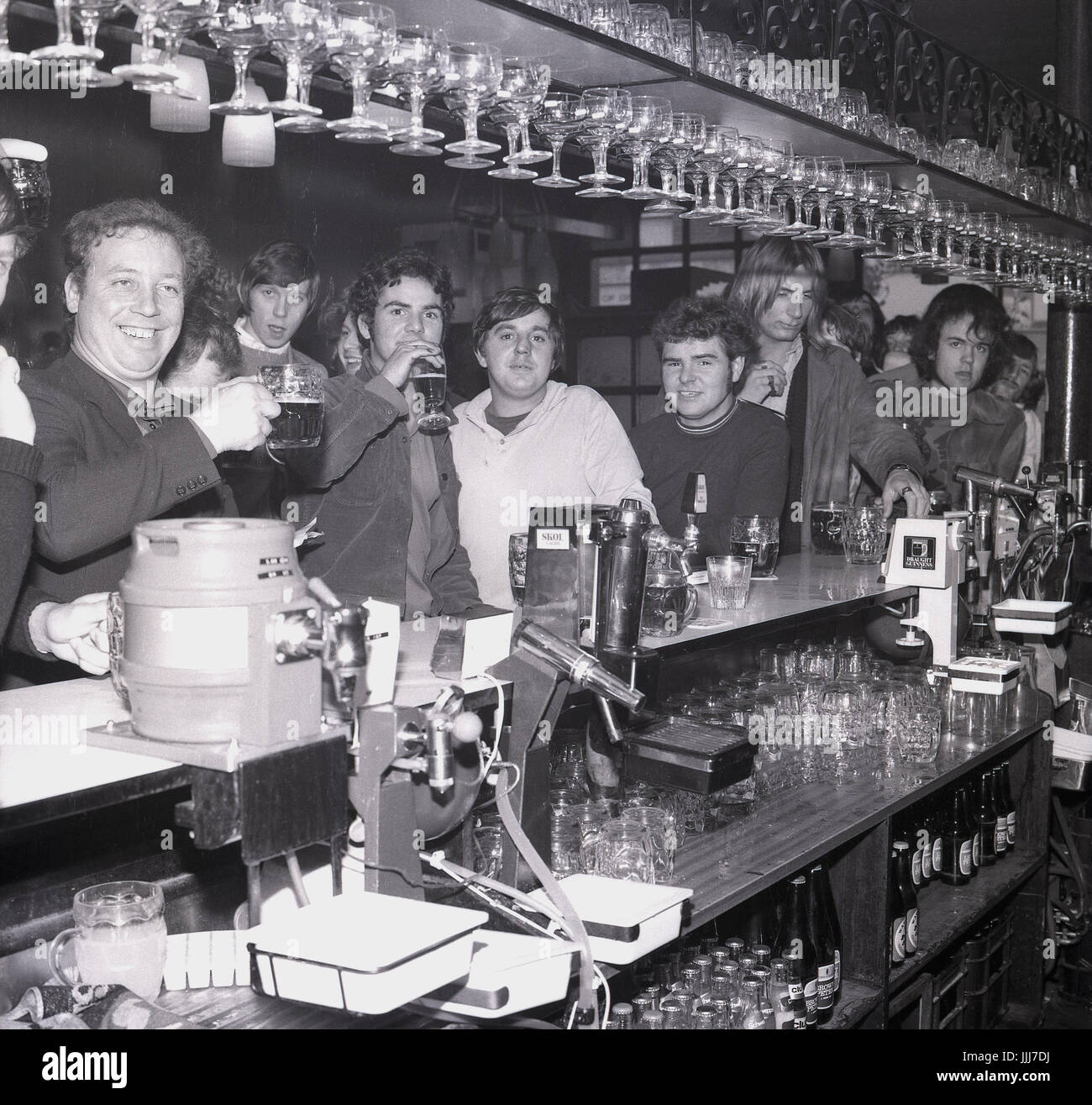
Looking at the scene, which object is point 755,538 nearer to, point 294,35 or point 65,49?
point 294,35

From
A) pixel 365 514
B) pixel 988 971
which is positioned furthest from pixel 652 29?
pixel 988 971

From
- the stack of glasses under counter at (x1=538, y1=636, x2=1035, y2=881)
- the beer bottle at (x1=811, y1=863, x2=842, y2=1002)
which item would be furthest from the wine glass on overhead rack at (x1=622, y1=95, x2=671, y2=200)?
the beer bottle at (x1=811, y1=863, x2=842, y2=1002)

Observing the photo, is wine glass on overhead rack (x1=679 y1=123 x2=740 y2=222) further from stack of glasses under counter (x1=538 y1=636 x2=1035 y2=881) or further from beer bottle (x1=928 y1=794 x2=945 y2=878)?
beer bottle (x1=928 y1=794 x2=945 y2=878)

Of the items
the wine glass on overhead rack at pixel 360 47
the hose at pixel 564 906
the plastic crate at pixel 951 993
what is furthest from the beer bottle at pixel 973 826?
the wine glass on overhead rack at pixel 360 47

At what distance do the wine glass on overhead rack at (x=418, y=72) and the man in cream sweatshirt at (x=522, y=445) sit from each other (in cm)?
132

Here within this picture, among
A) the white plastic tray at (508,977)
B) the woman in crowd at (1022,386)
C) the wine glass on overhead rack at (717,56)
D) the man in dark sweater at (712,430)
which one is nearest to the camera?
the white plastic tray at (508,977)

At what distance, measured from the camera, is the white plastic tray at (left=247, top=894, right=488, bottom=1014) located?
1.30 metres

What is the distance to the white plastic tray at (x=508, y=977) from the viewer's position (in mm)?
1457

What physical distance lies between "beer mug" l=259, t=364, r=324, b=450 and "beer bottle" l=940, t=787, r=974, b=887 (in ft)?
7.47

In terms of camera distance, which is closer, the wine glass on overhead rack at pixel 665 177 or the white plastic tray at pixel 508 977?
the white plastic tray at pixel 508 977

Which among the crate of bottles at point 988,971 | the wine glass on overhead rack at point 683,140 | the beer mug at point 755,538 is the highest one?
the wine glass on overhead rack at point 683,140

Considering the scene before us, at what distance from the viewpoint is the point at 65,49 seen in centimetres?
165

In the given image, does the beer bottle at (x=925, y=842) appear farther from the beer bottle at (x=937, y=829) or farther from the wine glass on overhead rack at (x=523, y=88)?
the wine glass on overhead rack at (x=523, y=88)
